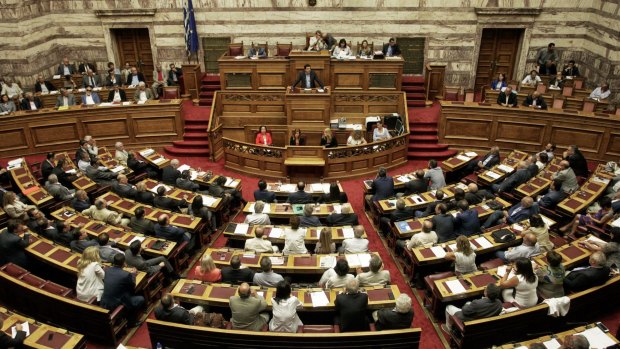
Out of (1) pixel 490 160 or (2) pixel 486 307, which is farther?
(1) pixel 490 160

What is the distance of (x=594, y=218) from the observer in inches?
324

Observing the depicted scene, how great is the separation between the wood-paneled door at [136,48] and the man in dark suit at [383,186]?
10.7 meters

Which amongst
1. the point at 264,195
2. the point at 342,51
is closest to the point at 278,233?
the point at 264,195

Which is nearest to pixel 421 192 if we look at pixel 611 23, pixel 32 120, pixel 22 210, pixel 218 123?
pixel 218 123

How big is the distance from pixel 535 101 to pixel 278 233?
8.42m

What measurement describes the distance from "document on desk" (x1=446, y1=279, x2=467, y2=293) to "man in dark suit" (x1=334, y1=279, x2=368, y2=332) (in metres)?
1.44

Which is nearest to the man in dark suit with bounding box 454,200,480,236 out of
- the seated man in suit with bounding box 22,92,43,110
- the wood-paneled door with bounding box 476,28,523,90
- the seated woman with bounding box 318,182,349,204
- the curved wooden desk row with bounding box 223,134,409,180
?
the seated woman with bounding box 318,182,349,204

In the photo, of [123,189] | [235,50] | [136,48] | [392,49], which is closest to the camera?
[123,189]

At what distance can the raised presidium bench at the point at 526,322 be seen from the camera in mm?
5789

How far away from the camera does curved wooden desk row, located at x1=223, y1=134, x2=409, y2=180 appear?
37.3 feet

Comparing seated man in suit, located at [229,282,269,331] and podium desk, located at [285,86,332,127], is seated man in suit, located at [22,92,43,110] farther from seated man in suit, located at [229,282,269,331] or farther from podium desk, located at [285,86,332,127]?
seated man in suit, located at [229,282,269,331]

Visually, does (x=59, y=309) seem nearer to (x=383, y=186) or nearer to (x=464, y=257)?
(x=464, y=257)

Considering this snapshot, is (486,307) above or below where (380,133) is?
below

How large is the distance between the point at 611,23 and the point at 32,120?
16442mm
